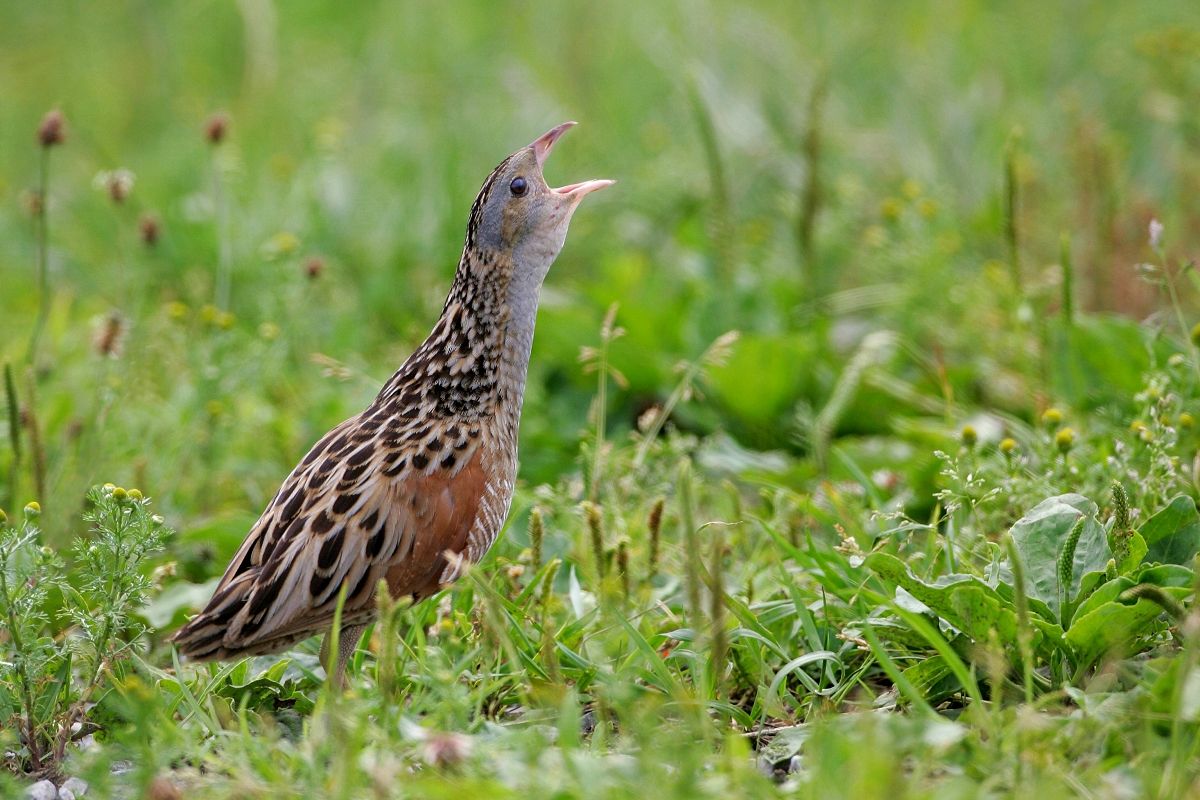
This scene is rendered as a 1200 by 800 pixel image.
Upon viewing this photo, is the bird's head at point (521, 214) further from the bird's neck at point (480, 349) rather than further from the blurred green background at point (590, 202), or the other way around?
the blurred green background at point (590, 202)

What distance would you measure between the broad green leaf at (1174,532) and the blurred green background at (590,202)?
1063 mm

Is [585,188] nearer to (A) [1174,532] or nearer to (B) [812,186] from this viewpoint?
(A) [1174,532]

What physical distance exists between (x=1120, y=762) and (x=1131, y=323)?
8.04 feet

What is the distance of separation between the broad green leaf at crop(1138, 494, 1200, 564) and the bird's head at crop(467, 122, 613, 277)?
1711 mm

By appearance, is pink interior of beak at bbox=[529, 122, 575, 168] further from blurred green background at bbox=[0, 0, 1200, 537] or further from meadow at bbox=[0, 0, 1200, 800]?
blurred green background at bbox=[0, 0, 1200, 537]

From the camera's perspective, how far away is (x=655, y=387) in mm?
5770

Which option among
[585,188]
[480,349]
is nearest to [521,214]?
[585,188]

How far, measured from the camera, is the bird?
3.50 metres

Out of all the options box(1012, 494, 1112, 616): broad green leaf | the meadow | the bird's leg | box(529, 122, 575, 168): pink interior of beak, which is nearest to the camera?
the meadow

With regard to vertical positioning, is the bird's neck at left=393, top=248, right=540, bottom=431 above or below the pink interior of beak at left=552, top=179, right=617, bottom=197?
below

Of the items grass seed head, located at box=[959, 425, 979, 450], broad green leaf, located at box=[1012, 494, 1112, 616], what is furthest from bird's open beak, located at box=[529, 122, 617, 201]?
broad green leaf, located at box=[1012, 494, 1112, 616]

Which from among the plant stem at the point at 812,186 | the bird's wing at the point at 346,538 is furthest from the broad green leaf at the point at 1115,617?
the plant stem at the point at 812,186

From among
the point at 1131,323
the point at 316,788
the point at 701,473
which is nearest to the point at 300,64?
the point at 701,473

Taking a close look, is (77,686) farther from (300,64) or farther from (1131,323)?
(300,64)
